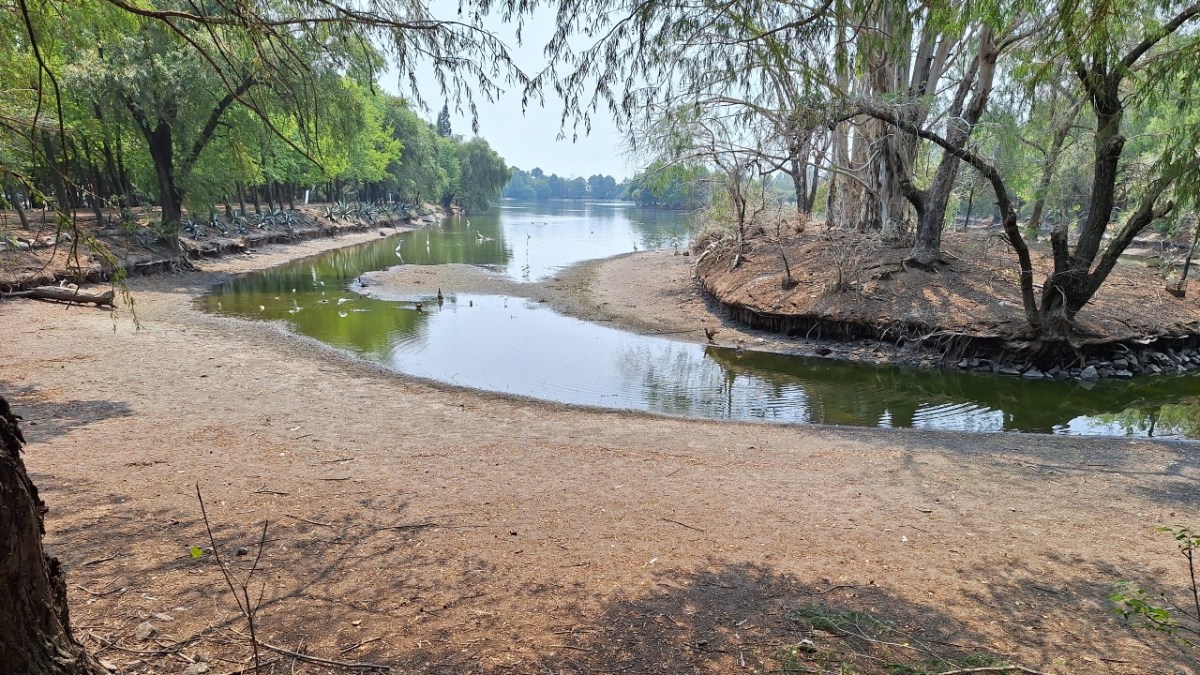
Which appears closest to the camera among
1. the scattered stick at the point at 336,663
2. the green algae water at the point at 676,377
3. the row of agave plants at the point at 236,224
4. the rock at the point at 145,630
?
the scattered stick at the point at 336,663

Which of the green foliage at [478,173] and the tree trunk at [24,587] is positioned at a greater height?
the green foliage at [478,173]

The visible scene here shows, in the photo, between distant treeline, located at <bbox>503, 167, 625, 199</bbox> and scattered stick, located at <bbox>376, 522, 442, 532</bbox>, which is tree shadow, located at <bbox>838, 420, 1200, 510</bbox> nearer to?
scattered stick, located at <bbox>376, 522, 442, 532</bbox>

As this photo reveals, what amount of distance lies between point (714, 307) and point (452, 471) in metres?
14.9

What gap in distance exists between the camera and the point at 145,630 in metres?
2.74

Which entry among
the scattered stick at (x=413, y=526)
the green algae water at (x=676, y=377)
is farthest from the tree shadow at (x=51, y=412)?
the green algae water at (x=676, y=377)

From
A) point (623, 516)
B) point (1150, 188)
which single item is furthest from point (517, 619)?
point (1150, 188)

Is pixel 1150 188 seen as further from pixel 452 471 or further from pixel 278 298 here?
pixel 278 298

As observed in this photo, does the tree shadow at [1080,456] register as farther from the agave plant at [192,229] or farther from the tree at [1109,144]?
the agave plant at [192,229]

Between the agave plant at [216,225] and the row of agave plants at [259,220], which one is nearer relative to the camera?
the row of agave plants at [259,220]

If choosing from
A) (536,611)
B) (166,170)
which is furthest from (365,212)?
(536,611)

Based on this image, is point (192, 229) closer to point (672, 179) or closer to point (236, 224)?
point (236, 224)

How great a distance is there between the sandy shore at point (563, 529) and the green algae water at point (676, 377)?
2000 millimetres

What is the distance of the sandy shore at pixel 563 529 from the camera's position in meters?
2.98

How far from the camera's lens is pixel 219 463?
18.1 feet
